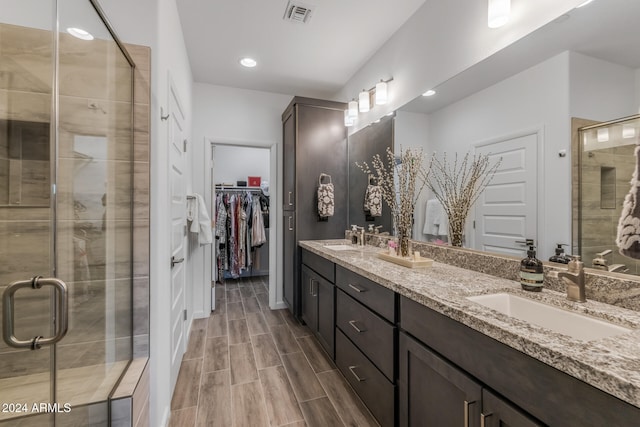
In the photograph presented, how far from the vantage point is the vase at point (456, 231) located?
172 cm

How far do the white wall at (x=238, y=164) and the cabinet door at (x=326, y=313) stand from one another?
10.7 feet

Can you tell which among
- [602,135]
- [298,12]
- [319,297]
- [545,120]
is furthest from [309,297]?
[298,12]

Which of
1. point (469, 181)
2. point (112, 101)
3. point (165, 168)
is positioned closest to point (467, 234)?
point (469, 181)

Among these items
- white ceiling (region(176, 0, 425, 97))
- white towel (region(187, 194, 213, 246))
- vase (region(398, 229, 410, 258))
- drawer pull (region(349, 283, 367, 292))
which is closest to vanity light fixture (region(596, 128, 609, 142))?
vase (region(398, 229, 410, 258))

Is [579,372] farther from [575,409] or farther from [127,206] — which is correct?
[127,206]

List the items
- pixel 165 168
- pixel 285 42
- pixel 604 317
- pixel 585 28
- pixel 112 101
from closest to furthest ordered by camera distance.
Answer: pixel 604 317 → pixel 585 28 → pixel 112 101 → pixel 165 168 → pixel 285 42

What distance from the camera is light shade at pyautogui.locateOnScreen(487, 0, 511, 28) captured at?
1384mm

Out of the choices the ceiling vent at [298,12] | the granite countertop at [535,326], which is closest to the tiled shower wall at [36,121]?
the ceiling vent at [298,12]

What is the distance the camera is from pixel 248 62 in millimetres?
2838

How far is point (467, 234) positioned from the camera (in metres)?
1.68

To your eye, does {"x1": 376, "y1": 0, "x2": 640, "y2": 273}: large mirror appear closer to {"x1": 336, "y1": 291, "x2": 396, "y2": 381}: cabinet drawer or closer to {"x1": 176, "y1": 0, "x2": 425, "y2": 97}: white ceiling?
{"x1": 336, "y1": 291, "x2": 396, "y2": 381}: cabinet drawer

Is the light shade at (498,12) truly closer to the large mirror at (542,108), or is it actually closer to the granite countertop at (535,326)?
the large mirror at (542,108)

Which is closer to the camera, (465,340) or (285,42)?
(465,340)

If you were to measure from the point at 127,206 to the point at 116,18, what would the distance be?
952 mm
